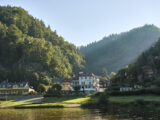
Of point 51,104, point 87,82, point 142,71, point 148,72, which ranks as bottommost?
point 51,104

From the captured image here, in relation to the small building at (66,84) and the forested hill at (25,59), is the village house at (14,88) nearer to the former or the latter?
the forested hill at (25,59)

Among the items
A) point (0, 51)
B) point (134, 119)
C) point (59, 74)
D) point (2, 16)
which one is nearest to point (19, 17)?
point (2, 16)

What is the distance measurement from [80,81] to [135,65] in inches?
1276

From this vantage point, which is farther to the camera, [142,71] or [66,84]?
[66,84]

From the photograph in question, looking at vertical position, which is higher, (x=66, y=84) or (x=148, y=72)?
(x=148, y=72)

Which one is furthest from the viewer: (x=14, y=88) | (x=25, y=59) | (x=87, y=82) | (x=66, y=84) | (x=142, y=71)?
(x=25, y=59)

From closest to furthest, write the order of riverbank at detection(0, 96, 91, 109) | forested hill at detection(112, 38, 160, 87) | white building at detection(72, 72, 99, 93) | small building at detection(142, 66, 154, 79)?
riverbank at detection(0, 96, 91, 109), white building at detection(72, 72, 99, 93), forested hill at detection(112, 38, 160, 87), small building at detection(142, 66, 154, 79)

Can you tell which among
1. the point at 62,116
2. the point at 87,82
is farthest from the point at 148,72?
the point at 62,116

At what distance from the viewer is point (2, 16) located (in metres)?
188

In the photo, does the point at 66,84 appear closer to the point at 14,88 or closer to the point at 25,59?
the point at 14,88

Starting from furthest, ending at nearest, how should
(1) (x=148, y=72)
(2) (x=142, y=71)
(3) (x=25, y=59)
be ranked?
(3) (x=25, y=59), (2) (x=142, y=71), (1) (x=148, y=72)

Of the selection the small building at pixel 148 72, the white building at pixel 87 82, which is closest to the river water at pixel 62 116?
the white building at pixel 87 82

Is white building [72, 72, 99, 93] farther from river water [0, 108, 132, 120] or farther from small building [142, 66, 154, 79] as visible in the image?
river water [0, 108, 132, 120]

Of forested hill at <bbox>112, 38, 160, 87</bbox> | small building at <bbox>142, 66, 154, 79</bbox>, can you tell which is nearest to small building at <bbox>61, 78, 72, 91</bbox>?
forested hill at <bbox>112, 38, 160, 87</bbox>
